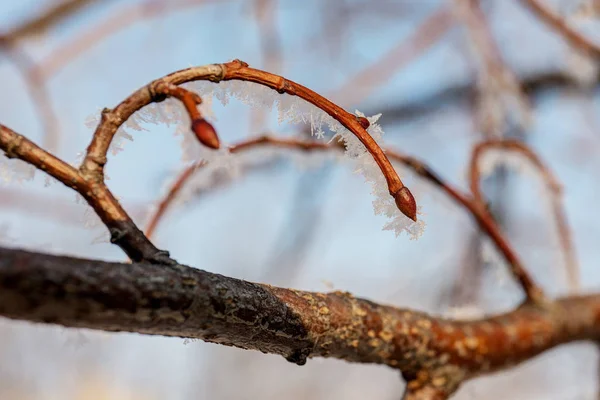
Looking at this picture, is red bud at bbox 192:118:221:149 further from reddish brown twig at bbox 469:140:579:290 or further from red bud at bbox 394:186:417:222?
reddish brown twig at bbox 469:140:579:290

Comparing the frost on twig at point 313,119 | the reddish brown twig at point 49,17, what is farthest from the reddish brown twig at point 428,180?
the reddish brown twig at point 49,17

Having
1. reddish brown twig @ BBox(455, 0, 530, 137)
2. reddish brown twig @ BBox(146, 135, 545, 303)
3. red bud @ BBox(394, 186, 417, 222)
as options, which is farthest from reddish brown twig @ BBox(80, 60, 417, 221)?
reddish brown twig @ BBox(455, 0, 530, 137)

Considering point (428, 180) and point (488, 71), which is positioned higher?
point (488, 71)

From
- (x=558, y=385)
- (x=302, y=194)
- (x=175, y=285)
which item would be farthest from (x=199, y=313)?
(x=558, y=385)

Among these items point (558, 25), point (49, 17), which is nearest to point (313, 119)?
point (558, 25)

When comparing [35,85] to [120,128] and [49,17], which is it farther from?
[120,128]

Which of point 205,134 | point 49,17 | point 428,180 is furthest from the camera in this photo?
point 49,17
